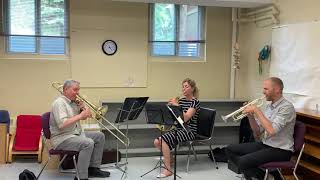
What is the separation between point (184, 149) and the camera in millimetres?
5746

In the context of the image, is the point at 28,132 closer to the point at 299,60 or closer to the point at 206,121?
the point at 206,121

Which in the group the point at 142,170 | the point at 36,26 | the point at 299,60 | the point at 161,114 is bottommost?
the point at 142,170

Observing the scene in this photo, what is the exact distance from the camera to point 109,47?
19.2ft

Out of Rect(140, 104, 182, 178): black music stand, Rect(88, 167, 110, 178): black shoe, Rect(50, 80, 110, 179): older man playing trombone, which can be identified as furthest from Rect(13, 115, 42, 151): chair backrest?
Rect(140, 104, 182, 178): black music stand

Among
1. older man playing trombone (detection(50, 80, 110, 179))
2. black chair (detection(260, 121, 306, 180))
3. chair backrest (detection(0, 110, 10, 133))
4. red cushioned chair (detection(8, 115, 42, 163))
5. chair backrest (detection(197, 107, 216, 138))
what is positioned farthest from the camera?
chair backrest (detection(0, 110, 10, 133))

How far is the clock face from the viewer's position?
5828 mm

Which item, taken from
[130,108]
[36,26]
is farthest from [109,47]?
[130,108]

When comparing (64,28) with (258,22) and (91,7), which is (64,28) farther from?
(258,22)

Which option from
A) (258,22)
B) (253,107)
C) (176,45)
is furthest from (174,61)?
(253,107)

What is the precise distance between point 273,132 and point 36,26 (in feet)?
12.3

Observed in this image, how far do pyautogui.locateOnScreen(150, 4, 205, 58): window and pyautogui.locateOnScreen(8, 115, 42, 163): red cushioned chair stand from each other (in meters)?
2.14

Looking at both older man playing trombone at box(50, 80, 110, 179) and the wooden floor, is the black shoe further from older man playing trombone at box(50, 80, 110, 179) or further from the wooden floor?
older man playing trombone at box(50, 80, 110, 179)

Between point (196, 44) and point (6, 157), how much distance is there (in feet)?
11.2

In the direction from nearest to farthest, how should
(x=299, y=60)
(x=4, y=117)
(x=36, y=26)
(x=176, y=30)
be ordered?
(x=299, y=60) < (x=4, y=117) < (x=36, y=26) < (x=176, y=30)
